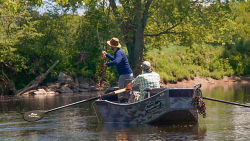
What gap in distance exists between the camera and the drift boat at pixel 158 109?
12.9m

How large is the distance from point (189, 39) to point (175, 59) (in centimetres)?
549

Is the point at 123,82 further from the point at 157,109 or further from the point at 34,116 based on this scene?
the point at 34,116

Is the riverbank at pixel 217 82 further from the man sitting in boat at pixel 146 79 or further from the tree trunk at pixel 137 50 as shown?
the man sitting in boat at pixel 146 79

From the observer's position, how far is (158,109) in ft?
43.6

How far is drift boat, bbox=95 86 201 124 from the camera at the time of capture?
42.3 ft

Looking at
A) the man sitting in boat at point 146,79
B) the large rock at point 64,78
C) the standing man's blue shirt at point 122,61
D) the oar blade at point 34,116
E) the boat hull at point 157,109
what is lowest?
the oar blade at point 34,116

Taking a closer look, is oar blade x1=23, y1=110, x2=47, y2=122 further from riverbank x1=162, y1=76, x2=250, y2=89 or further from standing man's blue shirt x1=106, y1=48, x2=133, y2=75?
riverbank x1=162, y1=76, x2=250, y2=89

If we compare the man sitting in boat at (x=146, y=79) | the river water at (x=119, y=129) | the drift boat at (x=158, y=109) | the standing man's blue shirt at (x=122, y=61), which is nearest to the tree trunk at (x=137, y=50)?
the river water at (x=119, y=129)

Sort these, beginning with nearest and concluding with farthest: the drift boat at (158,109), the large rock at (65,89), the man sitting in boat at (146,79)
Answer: the drift boat at (158,109), the man sitting in boat at (146,79), the large rock at (65,89)

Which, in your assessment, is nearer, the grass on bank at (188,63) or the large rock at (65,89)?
the large rock at (65,89)

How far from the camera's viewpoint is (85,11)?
32875mm

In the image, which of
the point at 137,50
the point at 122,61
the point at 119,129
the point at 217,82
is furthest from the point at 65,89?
the point at 119,129

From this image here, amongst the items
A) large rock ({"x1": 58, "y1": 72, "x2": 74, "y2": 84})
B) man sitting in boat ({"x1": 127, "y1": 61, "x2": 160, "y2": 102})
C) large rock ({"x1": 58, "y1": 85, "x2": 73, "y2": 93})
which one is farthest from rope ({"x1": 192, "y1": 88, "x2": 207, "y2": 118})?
large rock ({"x1": 58, "y1": 72, "x2": 74, "y2": 84})

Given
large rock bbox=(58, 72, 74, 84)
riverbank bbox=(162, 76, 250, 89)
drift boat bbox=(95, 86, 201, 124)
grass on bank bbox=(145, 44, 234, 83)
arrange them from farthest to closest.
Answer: grass on bank bbox=(145, 44, 234, 83), riverbank bbox=(162, 76, 250, 89), large rock bbox=(58, 72, 74, 84), drift boat bbox=(95, 86, 201, 124)
